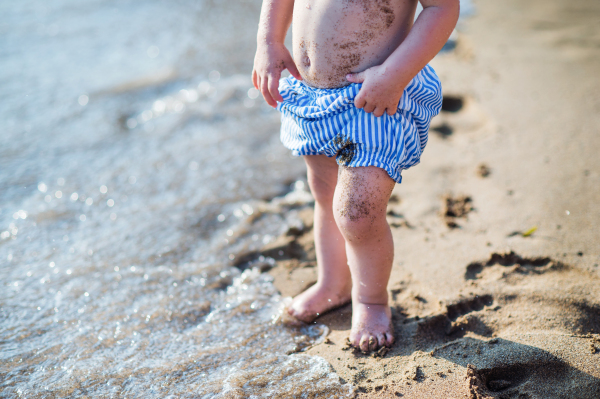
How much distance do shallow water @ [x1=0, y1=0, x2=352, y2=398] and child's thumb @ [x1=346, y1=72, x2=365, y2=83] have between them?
951 millimetres

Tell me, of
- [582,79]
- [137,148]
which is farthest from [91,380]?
[582,79]

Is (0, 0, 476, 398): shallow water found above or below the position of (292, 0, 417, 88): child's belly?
below

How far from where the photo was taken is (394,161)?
1566 millimetres

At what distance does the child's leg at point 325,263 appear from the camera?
6.15 ft

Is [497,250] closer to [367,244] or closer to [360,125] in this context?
[367,244]

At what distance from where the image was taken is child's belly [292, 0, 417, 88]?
5.02ft

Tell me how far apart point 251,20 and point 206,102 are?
208cm

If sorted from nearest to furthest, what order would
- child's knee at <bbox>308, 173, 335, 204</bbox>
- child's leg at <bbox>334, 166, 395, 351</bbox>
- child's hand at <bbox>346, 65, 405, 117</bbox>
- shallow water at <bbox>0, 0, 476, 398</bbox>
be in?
child's hand at <bbox>346, 65, 405, 117</bbox> → child's leg at <bbox>334, 166, 395, 351</bbox> → shallow water at <bbox>0, 0, 476, 398</bbox> → child's knee at <bbox>308, 173, 335, 204</bbox>

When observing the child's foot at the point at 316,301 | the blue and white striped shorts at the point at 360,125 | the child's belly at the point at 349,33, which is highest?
the child's belly at the point at 349,33

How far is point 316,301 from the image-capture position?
1.92 meters

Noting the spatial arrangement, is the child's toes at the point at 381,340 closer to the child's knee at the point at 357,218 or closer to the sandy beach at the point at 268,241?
the sandy beach at the point at 268,241

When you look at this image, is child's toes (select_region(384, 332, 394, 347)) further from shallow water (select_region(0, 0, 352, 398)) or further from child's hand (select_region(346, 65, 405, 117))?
child's hand (select_region(346, 65, 405, 117))

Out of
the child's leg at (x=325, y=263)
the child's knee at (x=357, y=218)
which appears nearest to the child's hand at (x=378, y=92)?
the child's knee at (x=357, y=218)

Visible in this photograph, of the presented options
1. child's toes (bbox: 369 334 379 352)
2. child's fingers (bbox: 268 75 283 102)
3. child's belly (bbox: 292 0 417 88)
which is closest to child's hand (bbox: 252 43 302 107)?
child's fingers (bbox: 268 75 283 102)
